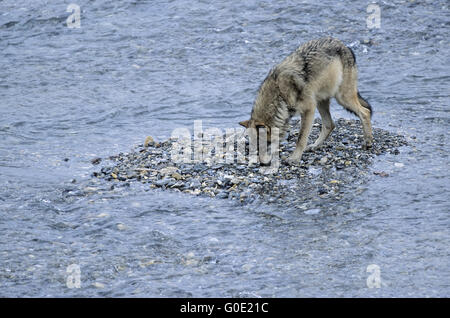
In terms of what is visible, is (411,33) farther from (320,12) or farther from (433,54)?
(320,12)

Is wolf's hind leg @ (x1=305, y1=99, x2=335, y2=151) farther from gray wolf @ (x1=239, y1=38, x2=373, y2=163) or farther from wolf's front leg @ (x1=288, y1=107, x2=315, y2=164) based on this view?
wolf's front leg @ (x1=288, y1=107, x2=315, y2=164)

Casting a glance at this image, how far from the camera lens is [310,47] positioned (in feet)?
28.5

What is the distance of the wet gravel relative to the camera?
7.80 metres

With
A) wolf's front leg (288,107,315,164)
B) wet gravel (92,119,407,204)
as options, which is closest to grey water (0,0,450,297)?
wet gravel (92,119,407,204)

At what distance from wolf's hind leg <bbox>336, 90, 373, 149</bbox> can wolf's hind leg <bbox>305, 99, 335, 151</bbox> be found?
12.8 inches

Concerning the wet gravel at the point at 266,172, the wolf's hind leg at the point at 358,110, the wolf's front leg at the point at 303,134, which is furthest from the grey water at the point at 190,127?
the wolf's front leg at the point at 303,134

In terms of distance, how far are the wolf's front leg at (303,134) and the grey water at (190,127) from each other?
1.02 metres

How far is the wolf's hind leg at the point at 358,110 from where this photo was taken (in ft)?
28.6

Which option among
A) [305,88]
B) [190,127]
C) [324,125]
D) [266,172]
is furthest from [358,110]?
[190,127]

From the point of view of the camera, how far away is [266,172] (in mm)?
8242

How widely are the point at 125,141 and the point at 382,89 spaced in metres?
4.72

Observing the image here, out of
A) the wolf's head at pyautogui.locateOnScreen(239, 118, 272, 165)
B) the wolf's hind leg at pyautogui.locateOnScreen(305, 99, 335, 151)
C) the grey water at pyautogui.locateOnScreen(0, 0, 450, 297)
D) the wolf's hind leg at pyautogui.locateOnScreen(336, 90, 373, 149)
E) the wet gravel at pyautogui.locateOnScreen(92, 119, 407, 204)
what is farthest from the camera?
the wolf's hind leg at pyautogui.locateOnScreen(305, 99, 335, 151)

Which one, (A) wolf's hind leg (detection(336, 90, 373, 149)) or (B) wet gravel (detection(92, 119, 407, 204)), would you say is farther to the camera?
(A) wolf's hind leg (detection(336, 90, 373, 149))
